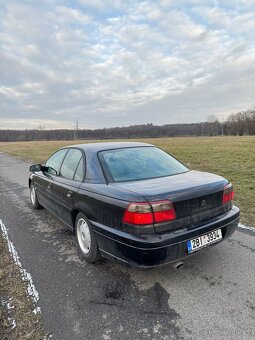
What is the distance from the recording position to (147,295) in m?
2.73

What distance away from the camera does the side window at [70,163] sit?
12.7 ft

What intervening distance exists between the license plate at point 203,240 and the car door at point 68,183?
1.60 meters

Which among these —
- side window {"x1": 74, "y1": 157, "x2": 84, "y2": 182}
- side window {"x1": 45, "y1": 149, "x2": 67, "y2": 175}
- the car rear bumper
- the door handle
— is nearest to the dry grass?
the car rear bumper

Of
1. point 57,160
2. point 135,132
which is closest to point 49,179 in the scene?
point 57,160

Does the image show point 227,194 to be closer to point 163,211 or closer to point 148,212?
point 163,211

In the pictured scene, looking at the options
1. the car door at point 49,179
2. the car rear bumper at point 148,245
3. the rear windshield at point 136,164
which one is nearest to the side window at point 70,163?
the car door at point 49,179

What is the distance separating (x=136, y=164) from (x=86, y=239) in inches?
45.7

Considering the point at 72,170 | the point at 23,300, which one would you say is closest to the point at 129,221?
the point at 23,300

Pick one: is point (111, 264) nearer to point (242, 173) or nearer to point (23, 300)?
point (23, 300)

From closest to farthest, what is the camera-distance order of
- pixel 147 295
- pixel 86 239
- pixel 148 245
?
pixel 148 245, pixel 147 295, pixel 86 239

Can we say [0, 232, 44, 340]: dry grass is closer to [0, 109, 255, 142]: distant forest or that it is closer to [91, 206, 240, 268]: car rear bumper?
[91, 206, 240, 268]: car rear bumper

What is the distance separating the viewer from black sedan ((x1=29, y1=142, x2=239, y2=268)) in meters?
2.61

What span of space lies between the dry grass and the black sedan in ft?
2.82

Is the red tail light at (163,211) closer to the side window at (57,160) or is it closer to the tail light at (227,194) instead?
the tail light at (227,194)
